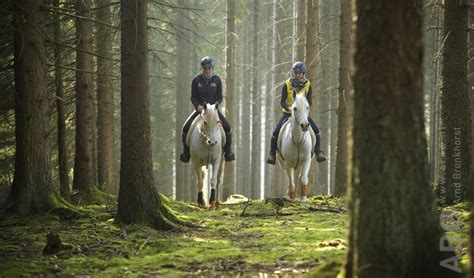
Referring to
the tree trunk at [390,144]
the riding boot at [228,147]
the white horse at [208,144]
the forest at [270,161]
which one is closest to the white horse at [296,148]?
the forest at [270,161]

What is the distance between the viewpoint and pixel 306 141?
1383 centimetres

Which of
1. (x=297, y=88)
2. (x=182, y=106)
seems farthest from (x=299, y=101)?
(x=182, y=106)

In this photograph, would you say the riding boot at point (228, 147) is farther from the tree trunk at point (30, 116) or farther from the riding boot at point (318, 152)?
the tree trunk at point (30, 116)

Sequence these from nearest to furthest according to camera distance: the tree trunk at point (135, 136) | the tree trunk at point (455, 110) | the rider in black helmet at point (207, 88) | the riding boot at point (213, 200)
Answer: the tree trunk at point (135, 136)
the tree trunk at point (455, 110)
the riding boot at point (213, 200)
the rider in black helmet at point (207, 88)

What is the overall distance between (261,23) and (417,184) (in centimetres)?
3620

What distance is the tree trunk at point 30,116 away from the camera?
9625mm

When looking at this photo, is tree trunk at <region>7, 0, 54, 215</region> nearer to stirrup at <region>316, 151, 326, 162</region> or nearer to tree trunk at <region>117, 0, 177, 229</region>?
tree trunk at <region>117, 0, 177, 229</region>

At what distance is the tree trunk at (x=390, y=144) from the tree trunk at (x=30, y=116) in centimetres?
707

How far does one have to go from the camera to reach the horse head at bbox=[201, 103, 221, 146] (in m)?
12.7

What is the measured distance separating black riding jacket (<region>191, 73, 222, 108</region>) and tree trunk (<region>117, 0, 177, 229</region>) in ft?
16.1

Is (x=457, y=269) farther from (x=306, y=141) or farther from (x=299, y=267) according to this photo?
(x=306, y=141)

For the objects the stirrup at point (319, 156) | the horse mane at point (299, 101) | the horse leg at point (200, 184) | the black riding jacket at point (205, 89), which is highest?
the black riding jacket at point (205, 89)

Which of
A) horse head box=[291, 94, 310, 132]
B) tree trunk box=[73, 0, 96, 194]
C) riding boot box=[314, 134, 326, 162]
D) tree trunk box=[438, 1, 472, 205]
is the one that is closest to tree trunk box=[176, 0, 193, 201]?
tree trunk box=[73, 0, 96, 194]

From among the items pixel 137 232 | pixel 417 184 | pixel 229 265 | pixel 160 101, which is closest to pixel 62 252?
pixel 137 232
